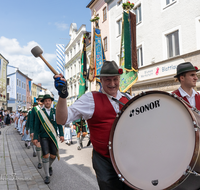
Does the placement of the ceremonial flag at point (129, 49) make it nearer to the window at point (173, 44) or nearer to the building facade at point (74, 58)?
the window at point (173, 44)

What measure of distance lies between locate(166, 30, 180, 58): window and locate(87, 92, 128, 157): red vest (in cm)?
1097

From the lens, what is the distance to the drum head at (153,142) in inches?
65.2

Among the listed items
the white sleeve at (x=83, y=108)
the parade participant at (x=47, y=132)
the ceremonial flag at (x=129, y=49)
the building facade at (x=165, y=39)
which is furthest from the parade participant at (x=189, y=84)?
the building facade at (x=165, y=39)

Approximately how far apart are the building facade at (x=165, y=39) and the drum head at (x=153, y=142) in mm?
9887

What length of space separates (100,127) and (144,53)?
13.2m

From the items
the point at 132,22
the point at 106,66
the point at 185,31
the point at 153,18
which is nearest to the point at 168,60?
the point at 185,31

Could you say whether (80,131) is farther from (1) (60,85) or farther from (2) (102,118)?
(1) (60,85)

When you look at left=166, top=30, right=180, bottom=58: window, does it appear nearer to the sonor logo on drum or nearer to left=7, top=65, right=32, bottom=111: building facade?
the sonor logo on drum

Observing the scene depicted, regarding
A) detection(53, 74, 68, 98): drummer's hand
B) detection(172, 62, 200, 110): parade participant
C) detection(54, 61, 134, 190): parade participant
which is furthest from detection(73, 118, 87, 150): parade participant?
detection(53, 74, 68, 98): drummer's hand

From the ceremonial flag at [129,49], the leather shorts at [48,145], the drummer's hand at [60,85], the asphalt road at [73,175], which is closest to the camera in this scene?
the drummer's hand at [60,85]

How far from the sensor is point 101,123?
2.28 meters

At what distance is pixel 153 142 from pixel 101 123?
2.05 feet

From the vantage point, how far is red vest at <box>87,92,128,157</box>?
2250 mm

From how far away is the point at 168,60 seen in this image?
12.4 meters
